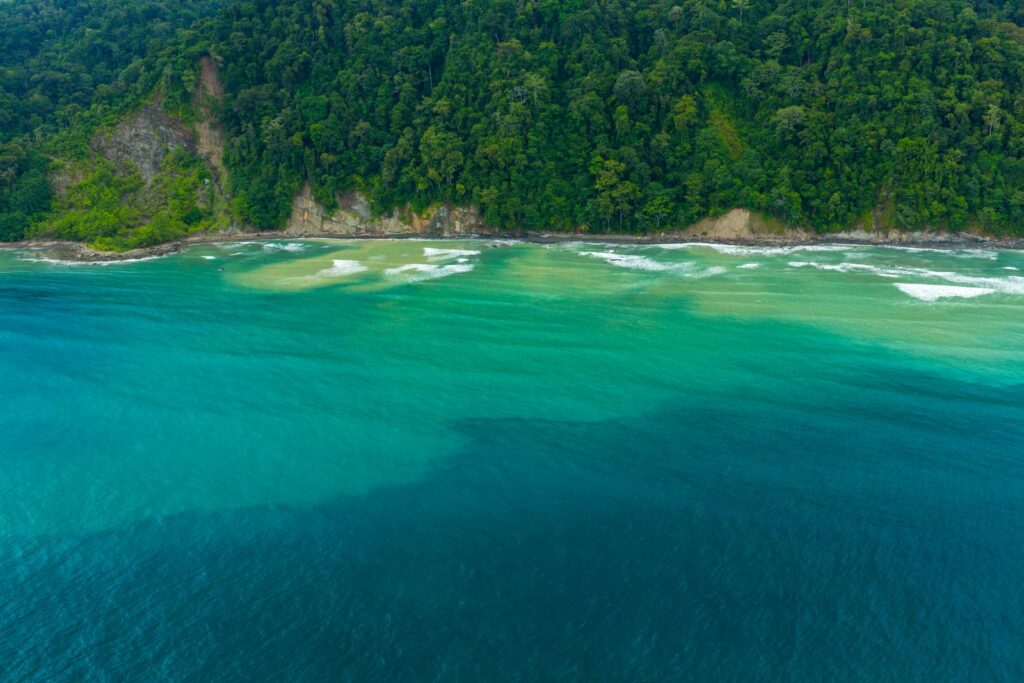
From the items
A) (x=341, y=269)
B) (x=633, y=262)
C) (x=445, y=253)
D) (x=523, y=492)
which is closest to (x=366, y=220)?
(x=445, y=253)

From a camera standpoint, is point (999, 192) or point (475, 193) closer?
point (999, 192)

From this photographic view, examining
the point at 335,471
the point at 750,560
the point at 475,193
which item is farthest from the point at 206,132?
the point at 750,560

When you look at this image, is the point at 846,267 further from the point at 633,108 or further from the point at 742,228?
the point at 633,108

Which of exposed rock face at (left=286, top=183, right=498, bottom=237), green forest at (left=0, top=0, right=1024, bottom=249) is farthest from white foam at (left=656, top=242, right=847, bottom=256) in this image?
exposed rock face at (left=286, top=183, right=498, bottom=237)

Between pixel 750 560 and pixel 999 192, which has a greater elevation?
pixel 999 192

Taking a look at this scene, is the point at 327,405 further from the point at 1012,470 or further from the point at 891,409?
the point at 1012,470

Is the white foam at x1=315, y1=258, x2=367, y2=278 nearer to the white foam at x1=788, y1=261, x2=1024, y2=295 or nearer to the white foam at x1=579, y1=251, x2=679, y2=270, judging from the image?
the white foam at x1=579, y1=251, x2=679, y2=270
